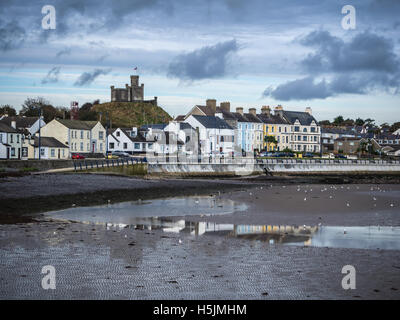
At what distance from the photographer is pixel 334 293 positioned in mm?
10305

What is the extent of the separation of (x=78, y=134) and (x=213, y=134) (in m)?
30.3

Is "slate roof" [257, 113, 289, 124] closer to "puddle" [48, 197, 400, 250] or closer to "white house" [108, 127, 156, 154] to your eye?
"white house" [108, 127, 156, 154]

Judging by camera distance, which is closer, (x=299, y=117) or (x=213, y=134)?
(x=213, y=134)

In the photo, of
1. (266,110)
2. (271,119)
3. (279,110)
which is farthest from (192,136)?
(279,110)

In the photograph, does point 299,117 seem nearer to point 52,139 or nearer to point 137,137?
point 137,137

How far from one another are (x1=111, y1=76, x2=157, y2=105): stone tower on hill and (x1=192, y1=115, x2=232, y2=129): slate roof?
3452 inches

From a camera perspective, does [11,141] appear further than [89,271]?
Yes

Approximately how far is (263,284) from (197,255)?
353 cm

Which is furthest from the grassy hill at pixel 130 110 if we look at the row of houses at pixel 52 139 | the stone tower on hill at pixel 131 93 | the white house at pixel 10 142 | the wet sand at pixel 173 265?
the wet sand at pixel 173 265

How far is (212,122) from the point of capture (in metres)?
100

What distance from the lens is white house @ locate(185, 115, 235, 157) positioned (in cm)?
9848

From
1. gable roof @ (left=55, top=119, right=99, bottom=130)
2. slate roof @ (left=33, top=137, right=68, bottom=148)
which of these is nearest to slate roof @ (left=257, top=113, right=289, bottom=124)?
gable roof @ (left=55, top=119, right=99, bottom=130)
